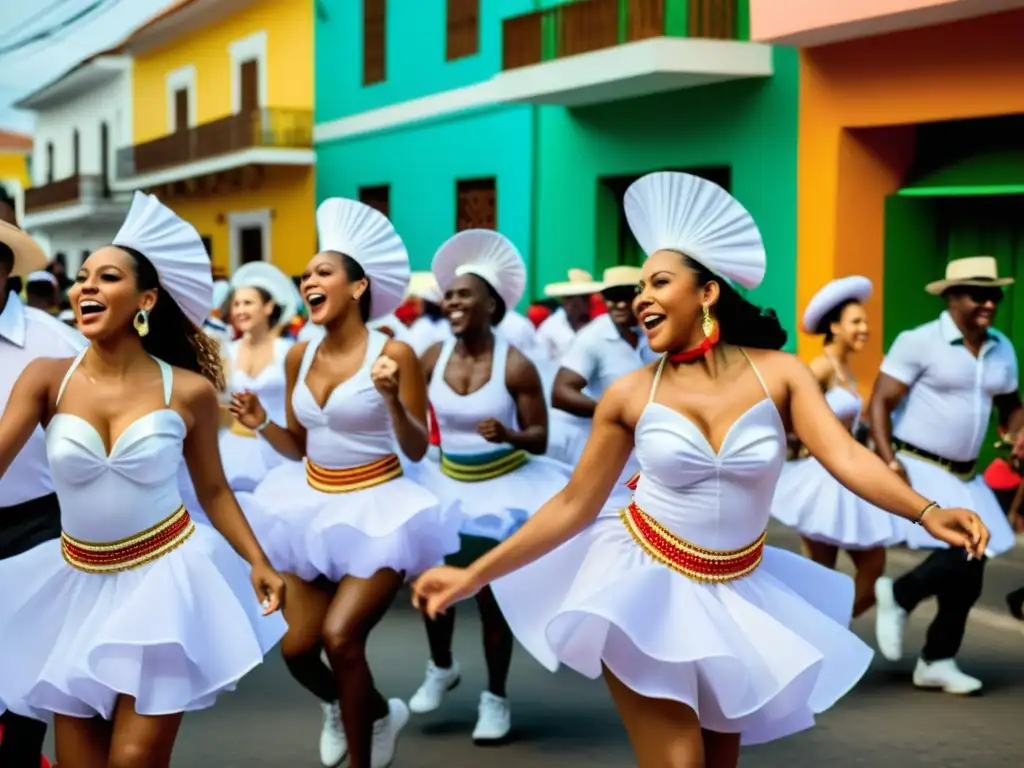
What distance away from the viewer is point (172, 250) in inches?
215

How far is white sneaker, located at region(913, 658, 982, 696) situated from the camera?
8.29 metres

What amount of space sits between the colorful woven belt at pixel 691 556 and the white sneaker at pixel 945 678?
3.73m

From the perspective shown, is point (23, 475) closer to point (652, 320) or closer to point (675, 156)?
point (652, 320)

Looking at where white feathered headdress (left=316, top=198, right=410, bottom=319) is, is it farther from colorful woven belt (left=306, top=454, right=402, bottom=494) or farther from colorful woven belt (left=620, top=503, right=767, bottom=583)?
colorful woven belt (left=620, top=503, right=767, bottom=583)

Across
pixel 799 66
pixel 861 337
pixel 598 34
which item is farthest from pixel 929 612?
pixel 598 34

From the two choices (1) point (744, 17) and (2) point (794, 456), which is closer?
(2) point (794, 456)

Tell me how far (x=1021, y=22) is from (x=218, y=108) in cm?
2481

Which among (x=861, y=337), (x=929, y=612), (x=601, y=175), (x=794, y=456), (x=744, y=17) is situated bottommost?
(x=929, y=612)

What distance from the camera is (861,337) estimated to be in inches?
348

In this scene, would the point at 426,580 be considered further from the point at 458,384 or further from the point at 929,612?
the point at 929,612

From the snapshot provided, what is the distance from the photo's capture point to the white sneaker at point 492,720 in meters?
7.42

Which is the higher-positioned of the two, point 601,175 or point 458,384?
point 601,175

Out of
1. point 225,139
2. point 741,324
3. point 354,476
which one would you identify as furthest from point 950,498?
point 225,139

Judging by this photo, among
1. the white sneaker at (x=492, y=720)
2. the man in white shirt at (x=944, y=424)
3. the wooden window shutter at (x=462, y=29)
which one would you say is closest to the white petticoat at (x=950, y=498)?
the man in white shirt at (x=944, y=424)
